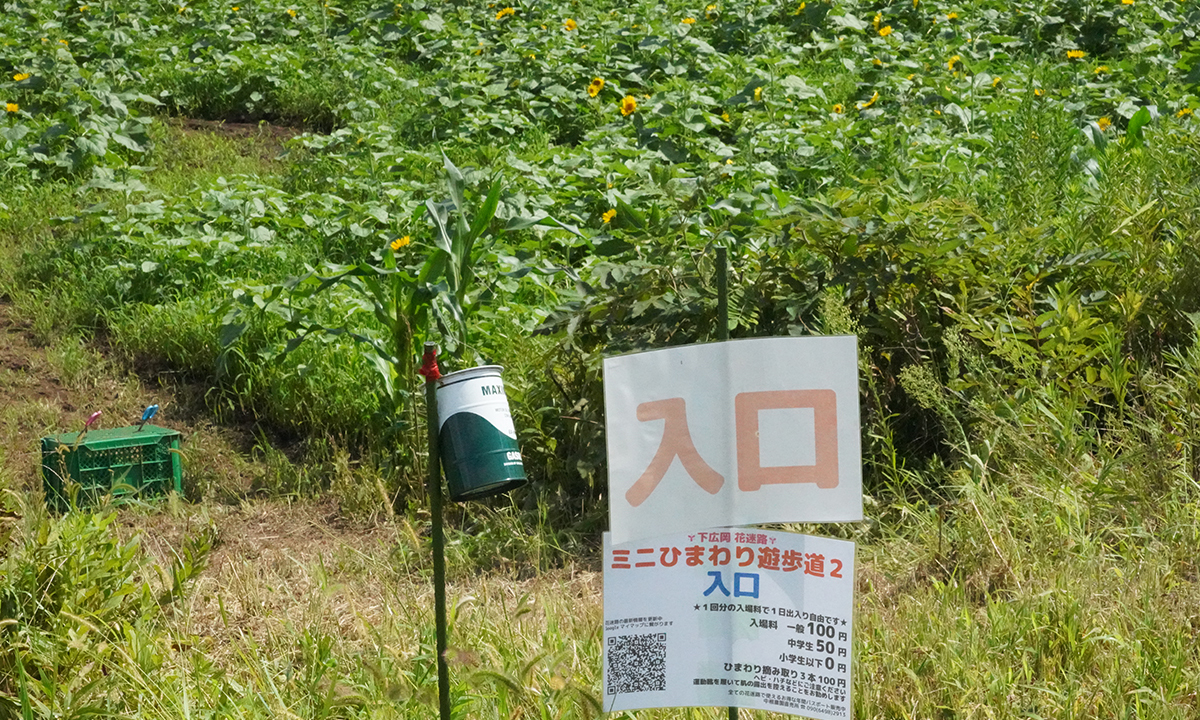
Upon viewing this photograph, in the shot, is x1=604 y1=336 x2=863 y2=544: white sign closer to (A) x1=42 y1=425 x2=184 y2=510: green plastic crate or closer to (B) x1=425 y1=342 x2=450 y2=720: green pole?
(B) x1=425 y1=342 x2=450 y2=720: green pole

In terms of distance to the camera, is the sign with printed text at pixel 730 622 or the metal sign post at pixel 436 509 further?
the metal sign post at pixel 436 509

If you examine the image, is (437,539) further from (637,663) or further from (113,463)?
(113,463)

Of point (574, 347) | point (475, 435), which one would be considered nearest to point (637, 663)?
point (475, 435)

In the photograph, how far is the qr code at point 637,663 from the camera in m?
2.03

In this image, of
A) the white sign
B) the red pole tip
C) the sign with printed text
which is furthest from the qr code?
the red pole tip

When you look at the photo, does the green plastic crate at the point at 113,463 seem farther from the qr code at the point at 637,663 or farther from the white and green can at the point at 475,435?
the qr code at the point at 637,663

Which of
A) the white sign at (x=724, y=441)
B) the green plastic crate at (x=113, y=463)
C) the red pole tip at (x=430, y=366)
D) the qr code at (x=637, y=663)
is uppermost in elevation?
the red pole tip at (x=430, y=366)

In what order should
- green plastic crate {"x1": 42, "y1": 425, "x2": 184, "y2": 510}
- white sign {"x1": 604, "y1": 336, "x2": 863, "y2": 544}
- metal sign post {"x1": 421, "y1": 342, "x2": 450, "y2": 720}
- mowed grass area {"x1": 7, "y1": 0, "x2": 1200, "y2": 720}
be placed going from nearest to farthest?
white sign {"x1": 604, "y1": 336, "x2": 863, "y2": 544}
metal sign post {"x1": 421, "y1": 342, "x2": 450, "y2": 720}
mowed grass area {"x1": 7, "y1": 0, "x2": 1200, "y2": 720}
green plastic crate {"x1": 42, "y1": 425, "x2": 184, "y2": 510}

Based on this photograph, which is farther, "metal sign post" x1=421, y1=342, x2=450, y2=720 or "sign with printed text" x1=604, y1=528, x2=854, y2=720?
"metal sign post" x1=421, y1=342, x2=450, y2=720

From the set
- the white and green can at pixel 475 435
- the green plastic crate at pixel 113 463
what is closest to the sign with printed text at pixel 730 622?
the white and green can at pixel 475 435

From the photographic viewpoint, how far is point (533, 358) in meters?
4.08

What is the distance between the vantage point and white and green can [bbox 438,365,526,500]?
7.36 ft

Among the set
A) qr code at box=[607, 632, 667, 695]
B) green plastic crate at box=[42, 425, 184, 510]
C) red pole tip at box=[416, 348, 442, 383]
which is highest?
red pole tip at box=[416, 348, 442, 383]

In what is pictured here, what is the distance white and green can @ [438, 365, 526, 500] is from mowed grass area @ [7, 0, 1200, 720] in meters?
0.35
